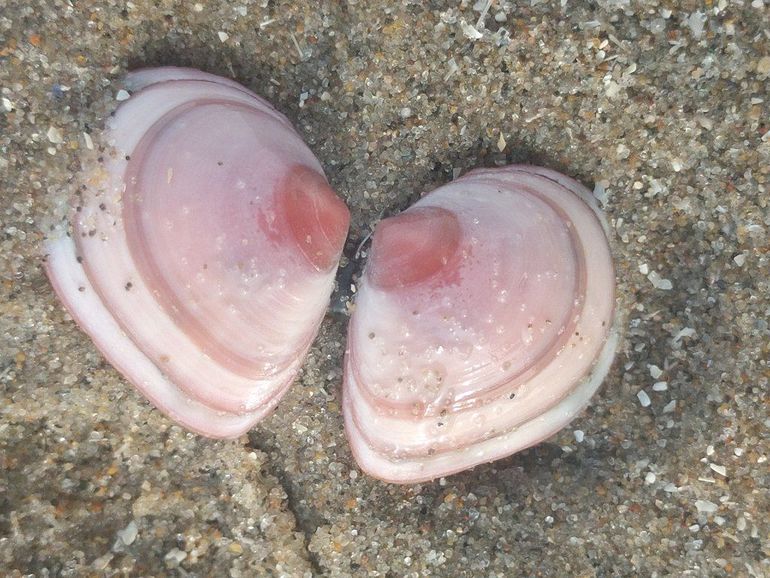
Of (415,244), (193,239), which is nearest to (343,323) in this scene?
(415,244)

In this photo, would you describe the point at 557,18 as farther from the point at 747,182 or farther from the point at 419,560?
the point at 419,560

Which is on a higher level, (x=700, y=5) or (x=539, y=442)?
(x=700, y=5)

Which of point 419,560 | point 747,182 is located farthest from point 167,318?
point 747,182

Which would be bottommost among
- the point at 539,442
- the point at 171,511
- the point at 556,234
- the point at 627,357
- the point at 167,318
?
the point at 171,511

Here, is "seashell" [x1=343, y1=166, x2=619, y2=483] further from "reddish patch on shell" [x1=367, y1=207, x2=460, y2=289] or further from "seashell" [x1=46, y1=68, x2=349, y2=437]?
"seashell" [x1=46, y1=68, x2=349, y2=437]

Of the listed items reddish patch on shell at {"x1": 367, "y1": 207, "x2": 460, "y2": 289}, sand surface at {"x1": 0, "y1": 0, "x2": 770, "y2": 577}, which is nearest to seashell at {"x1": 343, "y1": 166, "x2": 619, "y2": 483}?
reddish patch on shell at {"x1": 367, "y1": 207, "x2": 460, "y2": 289}

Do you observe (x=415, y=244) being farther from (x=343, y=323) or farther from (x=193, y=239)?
(x=193, y=239)

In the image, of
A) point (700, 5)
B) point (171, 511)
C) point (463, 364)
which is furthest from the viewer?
point (171, 511)
